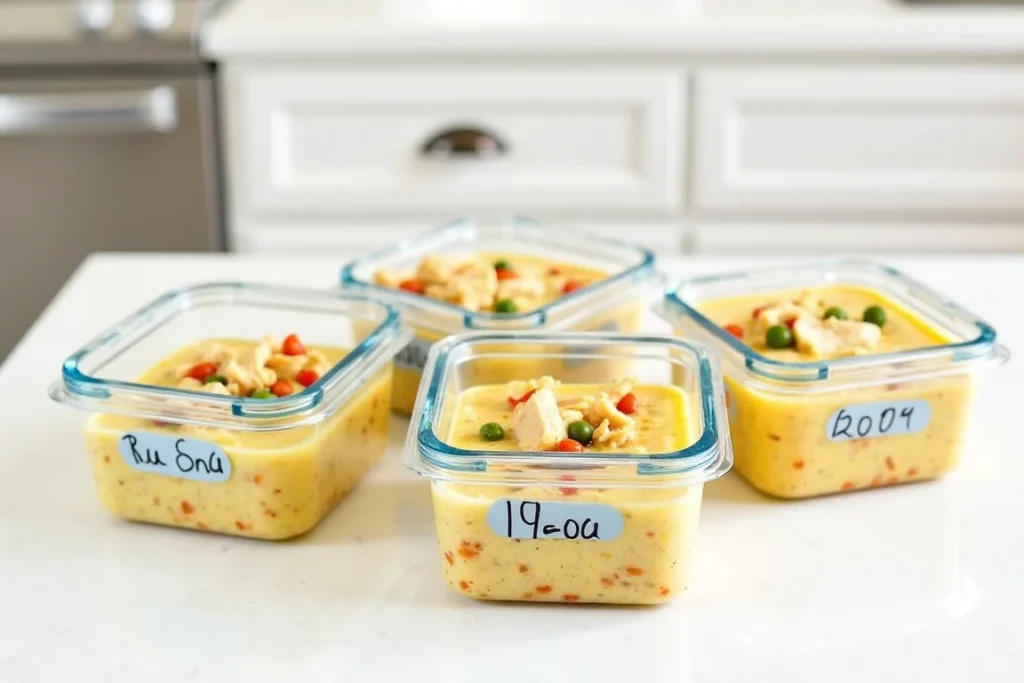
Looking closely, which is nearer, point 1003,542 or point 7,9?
point 1003,542

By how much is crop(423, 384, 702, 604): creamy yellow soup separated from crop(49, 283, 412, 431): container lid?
17 centimetres

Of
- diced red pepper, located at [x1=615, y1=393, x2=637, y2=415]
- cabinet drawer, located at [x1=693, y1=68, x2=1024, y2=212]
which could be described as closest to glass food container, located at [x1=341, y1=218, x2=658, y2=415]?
diced red pepper, located at [x1=615, y1=393, x2=637, y2=415]

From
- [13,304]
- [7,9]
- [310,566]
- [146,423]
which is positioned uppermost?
[7,9]

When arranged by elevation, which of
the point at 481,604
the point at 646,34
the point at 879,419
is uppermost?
the point at 646,34

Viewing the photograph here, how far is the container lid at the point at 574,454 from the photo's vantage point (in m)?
0.95

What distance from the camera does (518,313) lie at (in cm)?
125

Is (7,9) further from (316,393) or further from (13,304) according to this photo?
(316,393)

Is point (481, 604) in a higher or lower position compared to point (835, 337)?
lower

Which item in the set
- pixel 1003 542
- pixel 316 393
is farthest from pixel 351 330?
pixel 1003 542

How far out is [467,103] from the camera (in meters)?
2.49

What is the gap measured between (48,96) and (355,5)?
2.15ft

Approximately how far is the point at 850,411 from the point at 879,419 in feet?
0.11

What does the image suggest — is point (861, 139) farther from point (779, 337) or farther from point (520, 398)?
point (520, 398)

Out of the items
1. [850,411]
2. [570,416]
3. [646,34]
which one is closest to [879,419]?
[850,411]
